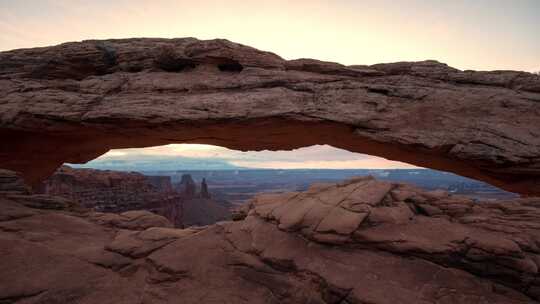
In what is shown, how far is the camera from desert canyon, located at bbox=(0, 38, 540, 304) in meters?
10.2

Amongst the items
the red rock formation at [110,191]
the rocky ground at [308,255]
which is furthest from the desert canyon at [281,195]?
the red rock formation at [110,191]

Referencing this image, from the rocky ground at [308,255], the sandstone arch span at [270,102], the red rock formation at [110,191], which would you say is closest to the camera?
the rocky ground at [308,255]

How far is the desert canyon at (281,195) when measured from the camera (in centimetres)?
1024

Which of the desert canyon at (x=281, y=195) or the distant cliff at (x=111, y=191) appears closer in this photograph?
the desert canyon at (x=281, y=195)

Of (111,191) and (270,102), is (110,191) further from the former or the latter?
(270,102)

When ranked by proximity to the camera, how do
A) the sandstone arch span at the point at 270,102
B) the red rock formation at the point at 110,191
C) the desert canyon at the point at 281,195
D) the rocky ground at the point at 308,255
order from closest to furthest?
the rocky ground at the point at 308,255
the desert canyon at the point at 281,195
the sandstone arch span at the point at 270,102
the red rock formation at the point at 110,191

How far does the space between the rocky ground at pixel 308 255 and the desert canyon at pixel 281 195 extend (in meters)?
0.06

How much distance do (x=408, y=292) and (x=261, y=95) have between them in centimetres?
890

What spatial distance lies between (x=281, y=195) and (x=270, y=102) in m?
5.38

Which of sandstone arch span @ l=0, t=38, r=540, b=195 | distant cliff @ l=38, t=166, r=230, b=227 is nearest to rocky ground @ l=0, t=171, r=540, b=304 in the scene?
sandstone arch span @ l=0, t=38, r=540, b=195

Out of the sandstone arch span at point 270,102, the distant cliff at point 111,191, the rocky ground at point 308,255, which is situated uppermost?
the sandstone arch span at point 270,102

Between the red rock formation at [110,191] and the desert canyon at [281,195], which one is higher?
the desert canyon at [281,195]

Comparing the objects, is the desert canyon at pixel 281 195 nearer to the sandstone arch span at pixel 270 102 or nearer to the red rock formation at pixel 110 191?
the sandstone arch span at pixel 270 102

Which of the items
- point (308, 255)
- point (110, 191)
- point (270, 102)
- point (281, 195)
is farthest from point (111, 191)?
point (308, 255)
